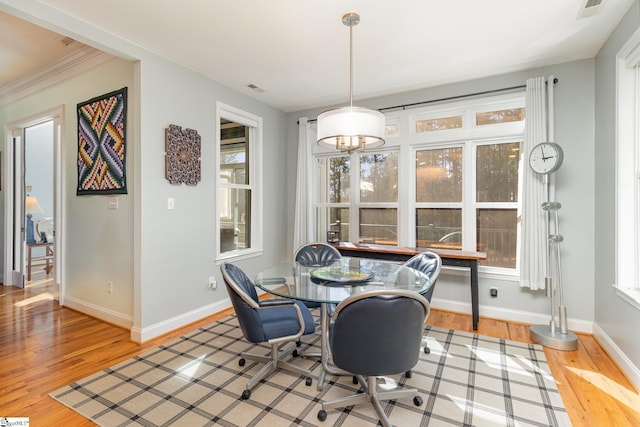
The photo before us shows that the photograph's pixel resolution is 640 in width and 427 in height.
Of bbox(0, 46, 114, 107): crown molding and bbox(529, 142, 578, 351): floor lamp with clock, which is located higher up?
bbox(0, 46, 114, 107): crown molding

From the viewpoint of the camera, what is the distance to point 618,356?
2.47m

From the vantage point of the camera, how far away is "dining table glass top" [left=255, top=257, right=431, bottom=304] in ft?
6.78

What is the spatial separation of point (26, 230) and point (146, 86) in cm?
369

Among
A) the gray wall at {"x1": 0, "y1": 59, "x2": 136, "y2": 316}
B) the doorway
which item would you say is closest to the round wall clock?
the gray wall at {"x1": 0, "y1": 59, "x2": 136, "y2": 316}

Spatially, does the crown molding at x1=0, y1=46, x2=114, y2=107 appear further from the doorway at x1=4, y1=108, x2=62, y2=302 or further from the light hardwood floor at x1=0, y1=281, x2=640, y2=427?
the light hardwood floor at x1=0, y1=281, x2=640, y2=427

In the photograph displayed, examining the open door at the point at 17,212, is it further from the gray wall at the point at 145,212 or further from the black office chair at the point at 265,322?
the black office chair at the point at 265,322

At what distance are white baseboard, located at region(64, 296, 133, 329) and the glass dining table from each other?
1.66 m

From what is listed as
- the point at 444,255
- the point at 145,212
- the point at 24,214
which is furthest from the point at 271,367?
the point at 24,214

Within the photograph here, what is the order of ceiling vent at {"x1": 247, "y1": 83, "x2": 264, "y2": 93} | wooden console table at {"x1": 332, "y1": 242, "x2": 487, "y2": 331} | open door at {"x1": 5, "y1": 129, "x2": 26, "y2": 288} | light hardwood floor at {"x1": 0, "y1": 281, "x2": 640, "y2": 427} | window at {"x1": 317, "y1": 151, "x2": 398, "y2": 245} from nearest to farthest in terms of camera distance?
light hardwood floor at {"x1": 0, "y1": 281, "x2": 640, "y2": 427}, wooden console table at {"x1": 332, "y1": 242, "x2": 487, "y2": 331}, ceiling vent at {"x1": 247, "y1": 83, "x2": 264, "y2": 93}, window at {"x1": 317, "y1": 151, "x2": 398, "y2": 245}, open door at {"x1": 5, "y1": 129, "x2": 26, "y2": 288}

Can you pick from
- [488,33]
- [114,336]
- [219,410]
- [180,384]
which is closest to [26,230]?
[114,336]

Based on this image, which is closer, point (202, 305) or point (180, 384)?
point (180, 384)

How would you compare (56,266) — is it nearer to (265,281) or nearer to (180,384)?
(180,384)

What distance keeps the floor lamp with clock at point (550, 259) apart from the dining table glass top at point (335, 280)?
4.77 ft

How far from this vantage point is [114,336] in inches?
118
